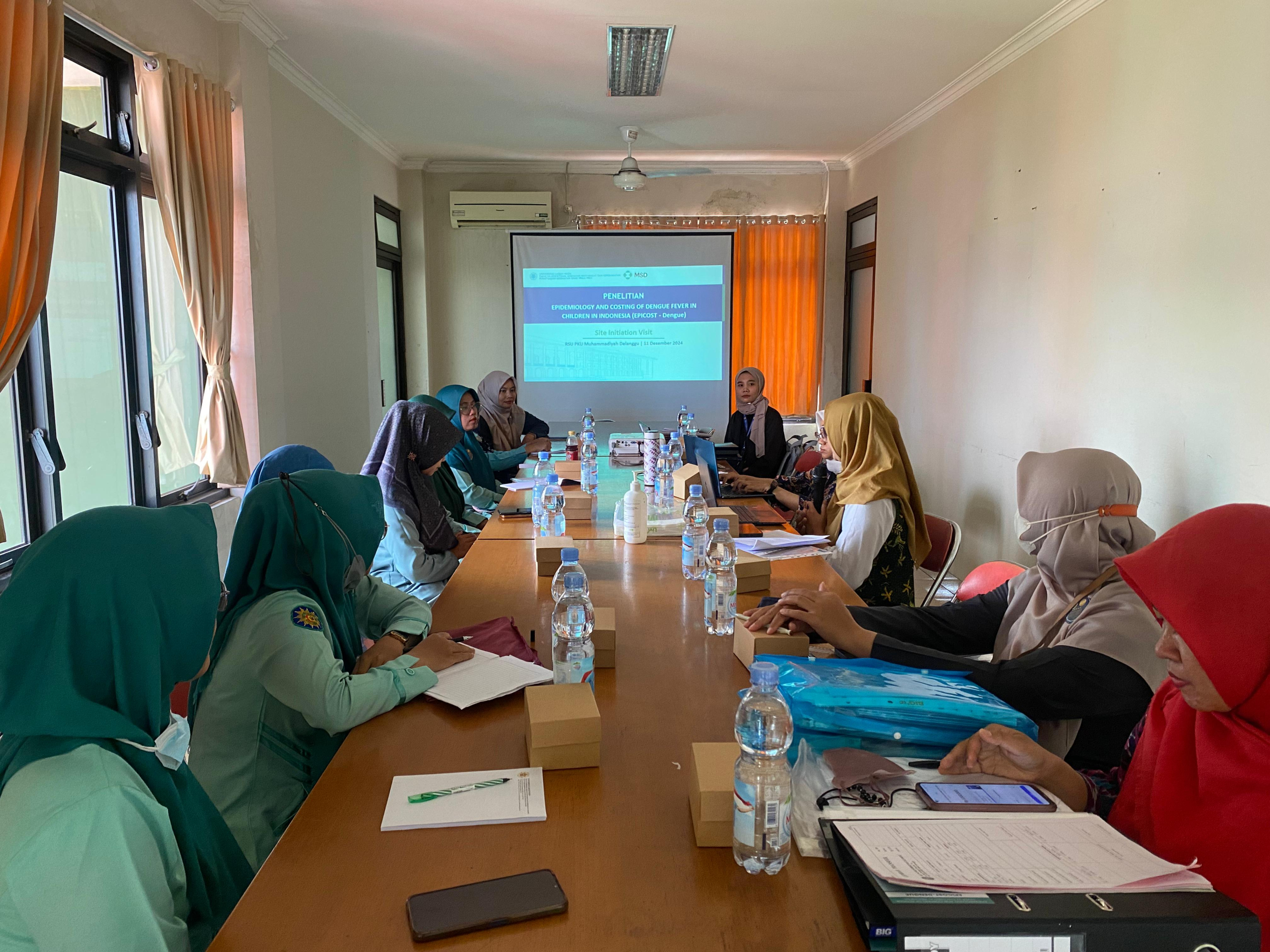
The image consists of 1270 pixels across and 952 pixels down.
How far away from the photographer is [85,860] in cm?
97

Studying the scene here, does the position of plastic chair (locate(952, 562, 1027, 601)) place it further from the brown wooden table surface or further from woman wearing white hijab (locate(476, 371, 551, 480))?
woman wearing white hijab (locate(476, 371, 551, 480))

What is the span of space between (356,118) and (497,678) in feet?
18.0

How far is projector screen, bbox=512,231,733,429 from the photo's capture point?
7.31 m

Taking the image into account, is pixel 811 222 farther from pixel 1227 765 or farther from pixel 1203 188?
pixel 1227 765

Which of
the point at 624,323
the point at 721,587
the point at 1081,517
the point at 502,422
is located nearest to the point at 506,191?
the point at 624,323

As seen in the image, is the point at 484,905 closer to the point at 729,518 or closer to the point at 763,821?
the point at 763,821

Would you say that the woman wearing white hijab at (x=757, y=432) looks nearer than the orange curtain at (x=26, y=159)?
No

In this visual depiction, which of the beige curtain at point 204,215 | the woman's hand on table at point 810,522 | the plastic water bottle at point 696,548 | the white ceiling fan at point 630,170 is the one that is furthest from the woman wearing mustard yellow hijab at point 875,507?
the white ceiling fan at point 630,170

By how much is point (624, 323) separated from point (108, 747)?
257 inches

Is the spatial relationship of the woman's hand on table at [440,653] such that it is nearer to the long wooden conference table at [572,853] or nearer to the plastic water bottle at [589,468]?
the long wooden conference table at [572,853]

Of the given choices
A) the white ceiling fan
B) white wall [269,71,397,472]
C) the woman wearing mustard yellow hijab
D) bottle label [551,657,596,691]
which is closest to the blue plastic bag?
bottle label [551,657,596,691]

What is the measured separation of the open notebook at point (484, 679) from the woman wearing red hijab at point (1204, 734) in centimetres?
79

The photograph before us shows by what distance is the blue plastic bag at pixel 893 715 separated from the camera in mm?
1349

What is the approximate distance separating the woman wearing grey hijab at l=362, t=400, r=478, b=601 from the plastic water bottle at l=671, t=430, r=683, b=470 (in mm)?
1214
